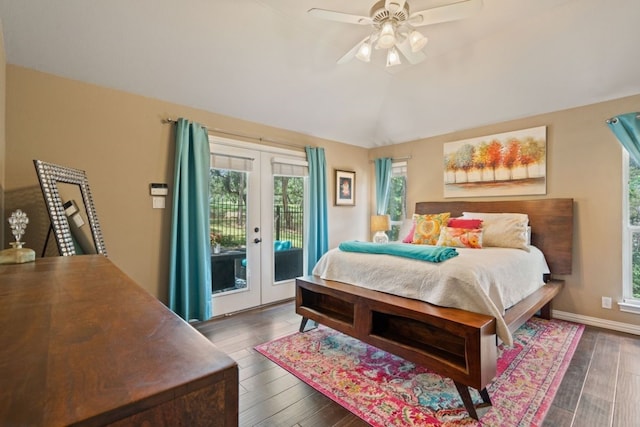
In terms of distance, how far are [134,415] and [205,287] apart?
304 centimetres

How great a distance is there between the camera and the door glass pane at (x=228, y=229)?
3.53 m

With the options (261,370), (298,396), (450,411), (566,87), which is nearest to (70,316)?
(298,396)

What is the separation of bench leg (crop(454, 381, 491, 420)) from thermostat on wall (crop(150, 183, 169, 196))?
303cm

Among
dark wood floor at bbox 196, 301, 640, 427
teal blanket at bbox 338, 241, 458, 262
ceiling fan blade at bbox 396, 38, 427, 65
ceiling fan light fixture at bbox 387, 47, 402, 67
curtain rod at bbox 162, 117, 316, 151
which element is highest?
ceiling fan blade at bbox 396, 38, 427, 65

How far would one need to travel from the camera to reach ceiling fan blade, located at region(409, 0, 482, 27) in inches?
77.5

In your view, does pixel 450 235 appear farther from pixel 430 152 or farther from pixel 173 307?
pixel 173 307

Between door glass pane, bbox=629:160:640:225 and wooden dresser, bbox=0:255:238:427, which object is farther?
door glass pane, bbox=629:160:640:225

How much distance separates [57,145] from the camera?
2.57 meters

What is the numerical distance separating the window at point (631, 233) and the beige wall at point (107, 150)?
170 inches

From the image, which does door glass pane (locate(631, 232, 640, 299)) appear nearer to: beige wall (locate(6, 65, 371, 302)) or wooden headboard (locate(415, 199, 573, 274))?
wooden headboard (locate(415, 199, 573, 274))

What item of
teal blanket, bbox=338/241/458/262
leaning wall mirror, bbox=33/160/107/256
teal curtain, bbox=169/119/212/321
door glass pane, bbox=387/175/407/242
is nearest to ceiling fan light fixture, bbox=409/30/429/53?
teal blanket, bbox=338/241/458/262

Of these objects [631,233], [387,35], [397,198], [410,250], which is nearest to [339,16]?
[387,35]

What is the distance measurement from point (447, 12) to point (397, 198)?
3.18 m

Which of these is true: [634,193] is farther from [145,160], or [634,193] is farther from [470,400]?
[145,160]
